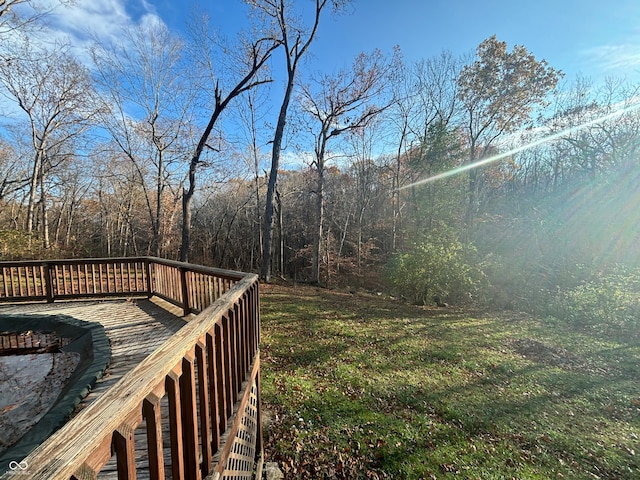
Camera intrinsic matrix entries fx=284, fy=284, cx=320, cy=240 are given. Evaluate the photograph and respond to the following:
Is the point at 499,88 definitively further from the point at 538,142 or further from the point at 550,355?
the point at 550,355

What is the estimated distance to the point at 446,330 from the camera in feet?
22.6

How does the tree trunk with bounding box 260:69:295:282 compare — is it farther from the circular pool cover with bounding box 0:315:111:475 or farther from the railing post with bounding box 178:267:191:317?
the circular pool cover with bounding box 0:315:111:475

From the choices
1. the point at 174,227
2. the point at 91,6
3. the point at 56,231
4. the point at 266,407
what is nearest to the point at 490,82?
the point at 91,6

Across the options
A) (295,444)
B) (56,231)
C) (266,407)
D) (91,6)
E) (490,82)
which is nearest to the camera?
(295,444)

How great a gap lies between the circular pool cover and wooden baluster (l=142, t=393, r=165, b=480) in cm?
161

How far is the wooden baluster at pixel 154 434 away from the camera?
875 mm

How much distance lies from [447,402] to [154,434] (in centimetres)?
409

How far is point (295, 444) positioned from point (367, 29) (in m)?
13.8

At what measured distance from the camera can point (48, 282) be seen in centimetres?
630

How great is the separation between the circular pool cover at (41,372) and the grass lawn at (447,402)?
6.45ft

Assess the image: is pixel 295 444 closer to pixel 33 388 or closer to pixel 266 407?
pixel 266 407

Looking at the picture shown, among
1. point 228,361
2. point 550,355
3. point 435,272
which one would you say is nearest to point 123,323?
point 228,361

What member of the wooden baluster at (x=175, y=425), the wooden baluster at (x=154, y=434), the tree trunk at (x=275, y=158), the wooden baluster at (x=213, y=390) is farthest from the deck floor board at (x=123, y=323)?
the tree trunk at (x=275, y=158)

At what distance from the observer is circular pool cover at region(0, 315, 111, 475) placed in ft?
7.86
